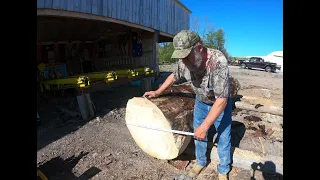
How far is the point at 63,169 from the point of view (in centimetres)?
Result: 369

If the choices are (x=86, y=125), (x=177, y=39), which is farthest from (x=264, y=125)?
(x=86, y=125)

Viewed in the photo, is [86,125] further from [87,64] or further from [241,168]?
[87,64]

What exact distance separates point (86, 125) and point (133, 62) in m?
6.44

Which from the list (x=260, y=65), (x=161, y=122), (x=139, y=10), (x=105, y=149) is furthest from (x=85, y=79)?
(x=260, y=65)

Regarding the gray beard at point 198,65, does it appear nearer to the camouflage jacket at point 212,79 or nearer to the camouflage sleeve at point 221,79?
the camouflage jacket at point 212,79

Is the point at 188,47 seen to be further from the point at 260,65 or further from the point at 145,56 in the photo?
the point at 260,65

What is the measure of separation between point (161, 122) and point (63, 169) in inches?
72.3

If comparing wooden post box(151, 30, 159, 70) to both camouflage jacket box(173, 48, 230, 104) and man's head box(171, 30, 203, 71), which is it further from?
man's head box(171, 30, 203, 71)

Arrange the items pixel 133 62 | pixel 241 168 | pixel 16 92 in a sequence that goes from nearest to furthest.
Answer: pixel 16 92, pixel 241 168, pixel 133 62

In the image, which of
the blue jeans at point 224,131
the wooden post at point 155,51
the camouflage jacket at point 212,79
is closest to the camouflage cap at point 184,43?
the camouflage jacket at point 212,79

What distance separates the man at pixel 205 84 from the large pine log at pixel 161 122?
0.89ft

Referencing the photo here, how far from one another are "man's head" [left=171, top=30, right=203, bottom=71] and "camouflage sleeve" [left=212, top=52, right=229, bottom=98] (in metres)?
0.24

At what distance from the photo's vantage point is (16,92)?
138cm

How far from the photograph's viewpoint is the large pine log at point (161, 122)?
328cm
